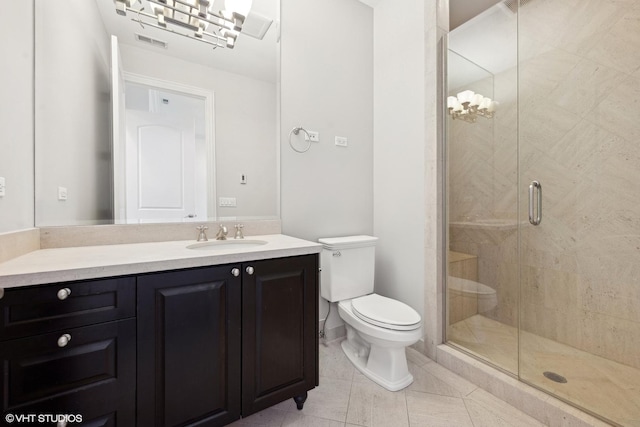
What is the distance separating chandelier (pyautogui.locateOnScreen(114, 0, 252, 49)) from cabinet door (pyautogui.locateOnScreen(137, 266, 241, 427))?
1435mm

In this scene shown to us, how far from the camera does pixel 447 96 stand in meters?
1.85

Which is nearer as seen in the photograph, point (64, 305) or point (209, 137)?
point (64, 305)

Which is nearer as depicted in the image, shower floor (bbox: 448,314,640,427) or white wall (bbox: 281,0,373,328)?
shower floor (bbox: 448,314,640,427)

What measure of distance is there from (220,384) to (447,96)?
2.16m

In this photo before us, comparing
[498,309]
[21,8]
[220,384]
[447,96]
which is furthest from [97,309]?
[498,309]

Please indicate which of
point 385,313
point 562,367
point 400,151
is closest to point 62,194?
point 385,313

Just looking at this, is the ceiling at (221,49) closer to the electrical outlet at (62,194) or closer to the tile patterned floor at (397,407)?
the electrical outlet at (62,194)

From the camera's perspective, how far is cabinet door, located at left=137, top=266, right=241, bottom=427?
3.14ft

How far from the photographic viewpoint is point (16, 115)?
1.07 m

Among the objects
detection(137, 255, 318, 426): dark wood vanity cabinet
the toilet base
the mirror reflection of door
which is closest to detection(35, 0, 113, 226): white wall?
the mirror reflection of door

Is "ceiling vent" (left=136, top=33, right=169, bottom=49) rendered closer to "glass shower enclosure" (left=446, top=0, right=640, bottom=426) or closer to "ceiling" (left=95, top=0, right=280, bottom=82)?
"ceiling" (left=95, top=0, right=280, bottom=82)

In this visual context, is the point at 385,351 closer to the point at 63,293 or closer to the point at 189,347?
the point at 189,347

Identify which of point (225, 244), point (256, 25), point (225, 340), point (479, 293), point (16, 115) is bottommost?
point (479, 293)

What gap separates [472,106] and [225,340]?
225 cm
